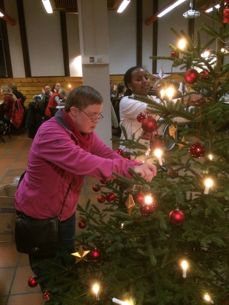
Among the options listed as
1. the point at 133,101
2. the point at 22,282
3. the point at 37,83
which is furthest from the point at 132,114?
the point at 37,83

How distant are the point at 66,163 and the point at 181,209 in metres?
0.64

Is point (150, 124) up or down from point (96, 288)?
up

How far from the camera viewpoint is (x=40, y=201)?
5.49 ft

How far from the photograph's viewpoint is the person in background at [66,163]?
4.81ft

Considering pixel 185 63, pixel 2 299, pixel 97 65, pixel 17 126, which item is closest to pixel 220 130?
pixel 185 63

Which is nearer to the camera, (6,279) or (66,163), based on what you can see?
(66,163)

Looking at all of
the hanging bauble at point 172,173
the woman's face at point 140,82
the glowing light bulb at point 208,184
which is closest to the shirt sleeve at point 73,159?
the hanging bauble at point 172,173

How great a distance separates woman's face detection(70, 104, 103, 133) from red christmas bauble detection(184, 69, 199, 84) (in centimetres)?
47

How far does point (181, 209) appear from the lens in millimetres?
1575

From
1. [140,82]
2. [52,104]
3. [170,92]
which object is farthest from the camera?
[52,104]

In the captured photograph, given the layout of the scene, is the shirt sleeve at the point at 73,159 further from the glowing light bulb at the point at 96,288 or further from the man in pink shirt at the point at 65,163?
the glowing light bulb at the point at 96,288

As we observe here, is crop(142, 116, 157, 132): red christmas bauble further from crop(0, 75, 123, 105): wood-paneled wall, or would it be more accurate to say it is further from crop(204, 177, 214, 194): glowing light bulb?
crop(0, 75, 123, 105): wood-paneled wall

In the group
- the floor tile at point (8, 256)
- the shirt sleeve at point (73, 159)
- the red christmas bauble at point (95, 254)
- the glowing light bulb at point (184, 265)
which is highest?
the shirt sleeve at point (73, 159)

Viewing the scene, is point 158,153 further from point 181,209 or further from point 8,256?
point 8,256
